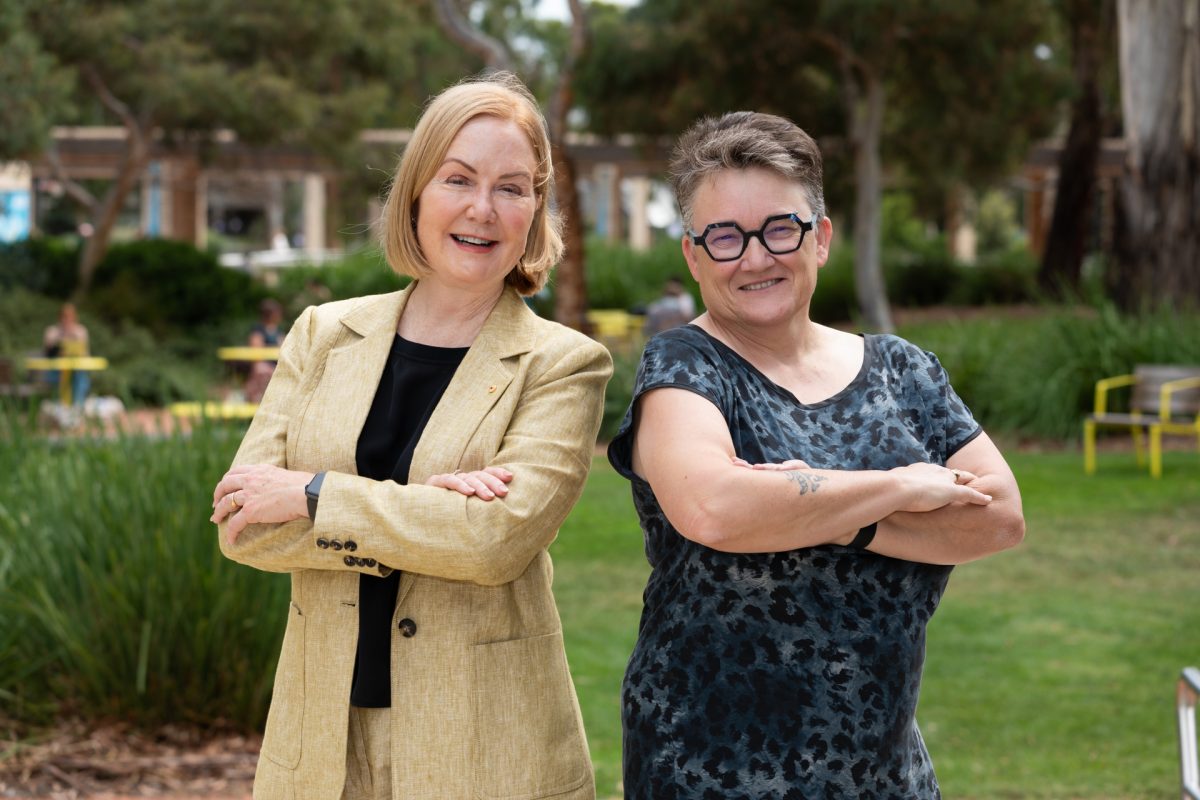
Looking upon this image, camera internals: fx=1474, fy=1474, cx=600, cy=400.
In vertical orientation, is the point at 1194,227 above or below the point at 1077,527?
above

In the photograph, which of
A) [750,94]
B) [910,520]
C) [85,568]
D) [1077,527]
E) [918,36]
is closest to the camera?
[910,520]

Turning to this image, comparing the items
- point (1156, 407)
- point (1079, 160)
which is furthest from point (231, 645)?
point (1079, 160)

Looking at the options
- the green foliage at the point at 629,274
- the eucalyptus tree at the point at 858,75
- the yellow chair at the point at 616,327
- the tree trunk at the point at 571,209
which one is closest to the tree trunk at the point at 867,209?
the eucalyptus tree at the point at 858,75

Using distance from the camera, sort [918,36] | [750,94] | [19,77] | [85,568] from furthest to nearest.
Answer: [750,94], [918,36], [19,77], [85,568]

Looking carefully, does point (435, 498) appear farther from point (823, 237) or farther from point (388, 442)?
point (823, 237)

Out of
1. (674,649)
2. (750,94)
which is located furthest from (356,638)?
(750,94)

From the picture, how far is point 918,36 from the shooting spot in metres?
21.2

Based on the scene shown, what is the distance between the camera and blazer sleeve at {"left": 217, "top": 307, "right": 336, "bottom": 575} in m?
2.33

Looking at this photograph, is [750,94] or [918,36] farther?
Result: [750,94]

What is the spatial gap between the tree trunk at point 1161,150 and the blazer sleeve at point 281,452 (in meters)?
14.7

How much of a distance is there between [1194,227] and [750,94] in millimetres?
8361

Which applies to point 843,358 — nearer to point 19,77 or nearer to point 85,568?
point 85,568

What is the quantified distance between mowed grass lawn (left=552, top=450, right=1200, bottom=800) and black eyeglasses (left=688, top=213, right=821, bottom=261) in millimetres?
3211

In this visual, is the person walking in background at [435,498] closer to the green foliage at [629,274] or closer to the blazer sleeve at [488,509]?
the blazer sleeve at [488,509]
